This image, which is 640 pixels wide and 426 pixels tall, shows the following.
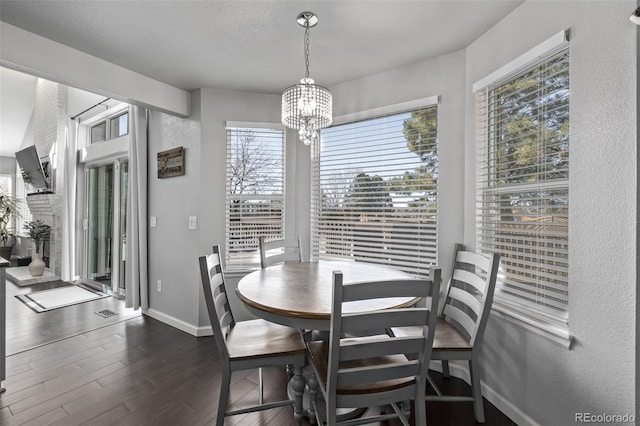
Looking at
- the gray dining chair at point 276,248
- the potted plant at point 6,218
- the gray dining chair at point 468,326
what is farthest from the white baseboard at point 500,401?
the potted plant at point 6,218

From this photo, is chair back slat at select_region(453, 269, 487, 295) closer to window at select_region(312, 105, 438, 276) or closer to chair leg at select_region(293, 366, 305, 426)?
window at select_region(312, 105, 438, 276)

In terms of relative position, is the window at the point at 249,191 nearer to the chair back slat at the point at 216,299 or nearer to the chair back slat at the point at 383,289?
the chair back slat at the point at 216,299

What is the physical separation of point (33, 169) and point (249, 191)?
16.5ft

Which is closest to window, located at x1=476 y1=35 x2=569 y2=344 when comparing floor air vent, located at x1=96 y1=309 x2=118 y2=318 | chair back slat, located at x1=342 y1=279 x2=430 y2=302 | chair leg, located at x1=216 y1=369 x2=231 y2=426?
chair back slat, located at x1=342 y1=279 x2=430 y2=302

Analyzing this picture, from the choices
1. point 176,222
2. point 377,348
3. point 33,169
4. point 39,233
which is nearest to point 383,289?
point 377,348

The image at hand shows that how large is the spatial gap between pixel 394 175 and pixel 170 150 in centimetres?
241

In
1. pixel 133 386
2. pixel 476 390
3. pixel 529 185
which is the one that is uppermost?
pixel 529 185

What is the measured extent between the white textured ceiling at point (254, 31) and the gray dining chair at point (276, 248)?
5.05 ft

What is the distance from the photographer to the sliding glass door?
174 inches

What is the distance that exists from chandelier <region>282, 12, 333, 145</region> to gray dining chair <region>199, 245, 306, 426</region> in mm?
1041

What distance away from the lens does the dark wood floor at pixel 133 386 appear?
186cm

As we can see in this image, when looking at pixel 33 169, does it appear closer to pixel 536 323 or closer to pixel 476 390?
pixel 476 390

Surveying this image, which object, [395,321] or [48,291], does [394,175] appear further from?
[48,291]

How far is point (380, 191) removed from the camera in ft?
9.20
